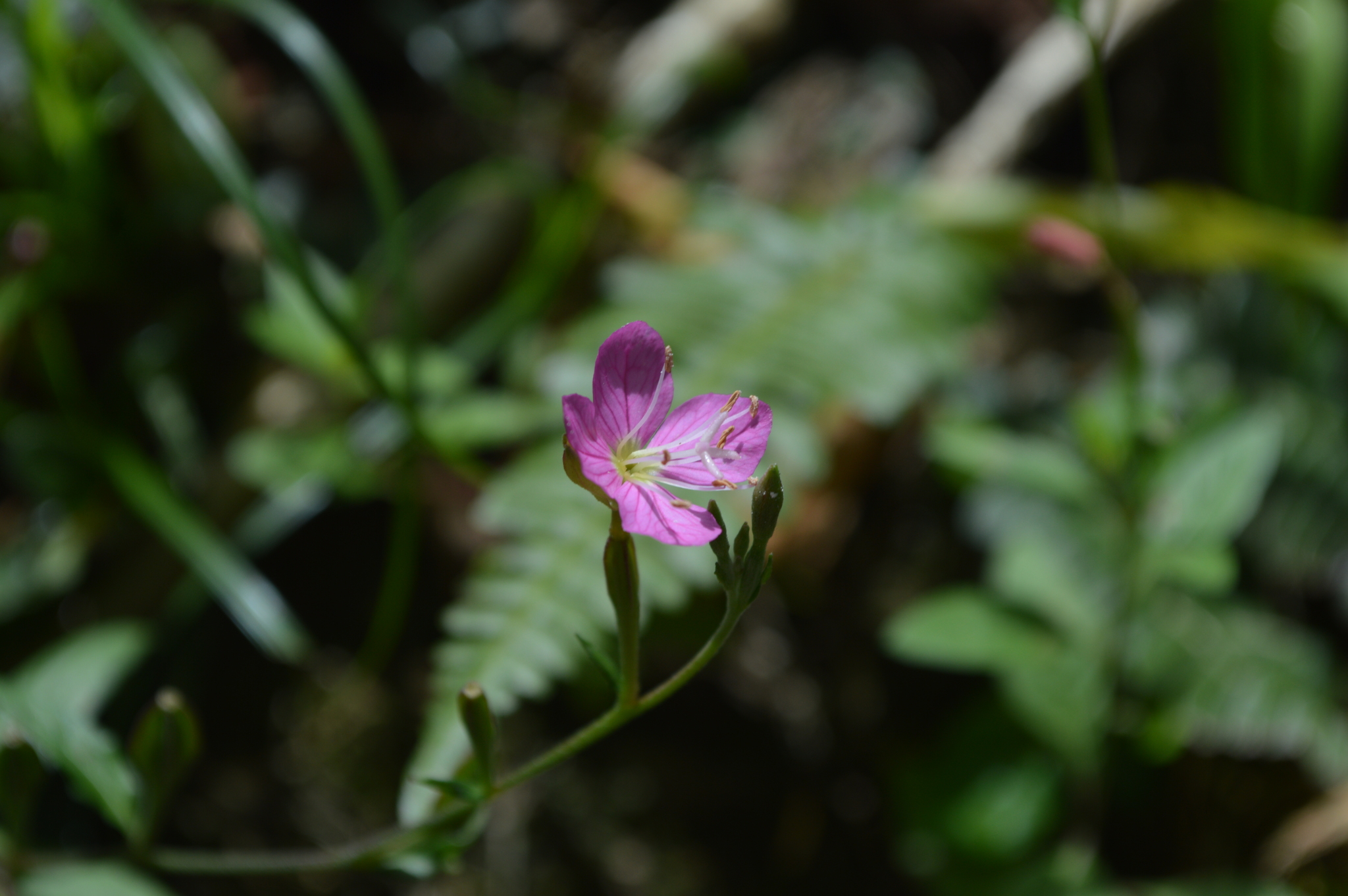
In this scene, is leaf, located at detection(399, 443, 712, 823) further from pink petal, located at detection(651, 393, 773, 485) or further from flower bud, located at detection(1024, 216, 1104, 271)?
flower bud, located at detection(1024, 216, 1104, 271)

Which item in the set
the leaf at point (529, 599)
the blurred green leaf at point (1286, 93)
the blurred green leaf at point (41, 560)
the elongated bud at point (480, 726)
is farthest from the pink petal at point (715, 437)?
the blurred green leaf at point (1286, 93)

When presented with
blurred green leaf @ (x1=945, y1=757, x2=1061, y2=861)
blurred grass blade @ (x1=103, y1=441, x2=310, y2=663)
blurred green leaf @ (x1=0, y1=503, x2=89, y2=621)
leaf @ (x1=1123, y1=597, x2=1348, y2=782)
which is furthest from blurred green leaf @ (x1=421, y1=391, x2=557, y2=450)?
leaf @ (x1=1123, y1=597, x2=1348, y2=782)

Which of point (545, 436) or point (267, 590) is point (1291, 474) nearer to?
point (545, 436)

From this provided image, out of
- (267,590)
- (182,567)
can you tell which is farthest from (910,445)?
(182,567)

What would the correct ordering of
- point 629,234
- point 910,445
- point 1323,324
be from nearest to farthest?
point 1323,324, point 910,445, point 629,234

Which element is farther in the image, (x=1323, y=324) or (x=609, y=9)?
(x=609, y=9)

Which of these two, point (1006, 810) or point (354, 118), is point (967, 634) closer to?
point (1006, 810)
